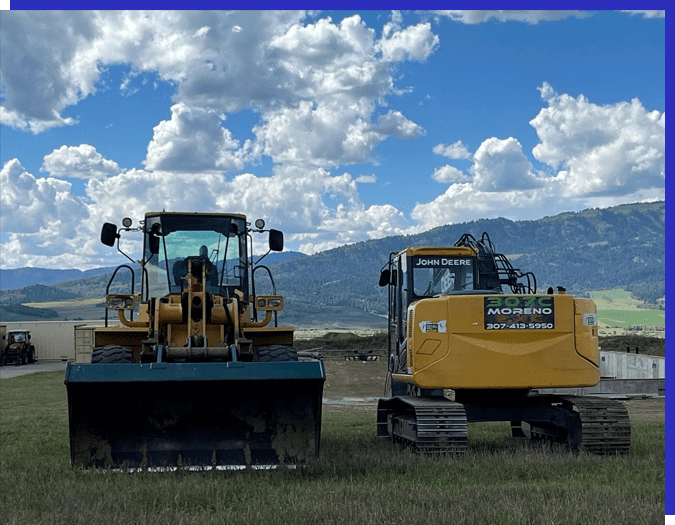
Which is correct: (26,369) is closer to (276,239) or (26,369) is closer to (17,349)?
(17,349)

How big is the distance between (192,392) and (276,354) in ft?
4.11

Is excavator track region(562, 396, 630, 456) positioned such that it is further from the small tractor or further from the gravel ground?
the small tractor

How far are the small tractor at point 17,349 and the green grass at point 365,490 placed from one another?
148ft

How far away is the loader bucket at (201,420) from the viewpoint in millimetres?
10773

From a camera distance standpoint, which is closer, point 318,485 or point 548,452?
point 318,485

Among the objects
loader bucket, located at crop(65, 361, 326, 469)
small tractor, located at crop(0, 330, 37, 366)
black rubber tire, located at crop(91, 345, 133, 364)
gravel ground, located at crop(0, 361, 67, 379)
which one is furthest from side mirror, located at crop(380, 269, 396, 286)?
small tractor, located at crop(0, 330, 37, 366)

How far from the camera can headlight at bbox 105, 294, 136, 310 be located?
12445 millimetres

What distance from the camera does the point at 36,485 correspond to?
9969 millimetres

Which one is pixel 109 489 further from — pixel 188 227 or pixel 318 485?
pixel 188 227

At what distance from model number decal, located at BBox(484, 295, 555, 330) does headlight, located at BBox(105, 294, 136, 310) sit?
4.85m

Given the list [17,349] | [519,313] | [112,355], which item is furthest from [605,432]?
[17,349]

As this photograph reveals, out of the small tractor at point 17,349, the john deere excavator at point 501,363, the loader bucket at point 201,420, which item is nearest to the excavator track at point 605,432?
the john deere excavator at point 501,363

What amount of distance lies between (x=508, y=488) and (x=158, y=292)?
5754 mm

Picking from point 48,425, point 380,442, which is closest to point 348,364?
point 48,425
